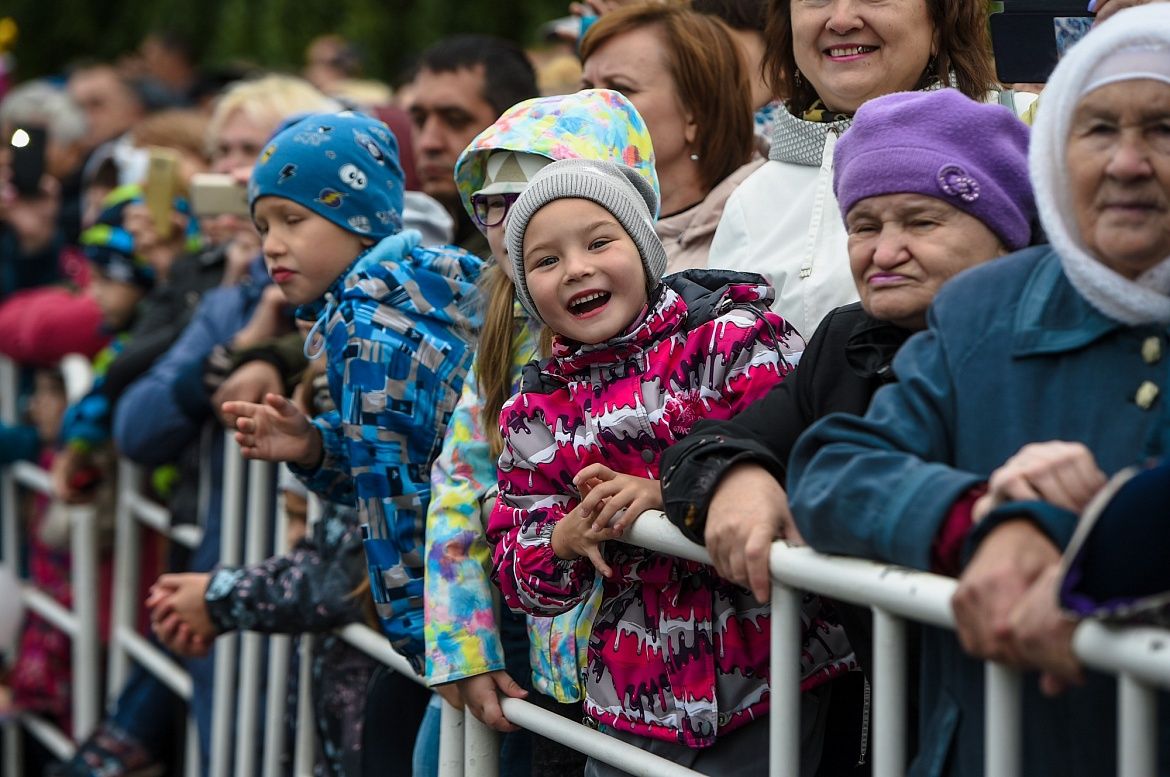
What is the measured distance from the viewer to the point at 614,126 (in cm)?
296

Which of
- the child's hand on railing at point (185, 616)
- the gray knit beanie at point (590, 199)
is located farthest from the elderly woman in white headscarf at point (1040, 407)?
the child's hand on railing at point (185, 616)

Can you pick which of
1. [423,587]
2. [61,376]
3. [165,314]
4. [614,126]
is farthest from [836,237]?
[61,376]

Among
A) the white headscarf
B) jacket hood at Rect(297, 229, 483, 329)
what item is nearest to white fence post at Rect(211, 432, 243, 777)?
jacket hood at Rect(297, 229, 483, 329)

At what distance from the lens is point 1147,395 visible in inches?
74.4

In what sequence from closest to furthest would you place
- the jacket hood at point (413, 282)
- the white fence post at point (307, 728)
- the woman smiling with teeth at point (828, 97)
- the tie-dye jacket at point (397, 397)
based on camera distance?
the woman smiling with teeth at point (828, 97) → the tie-dye jacket at point (397, 397) → the jacket hood at point (413, 282) → the white fence post at point (307, 728)

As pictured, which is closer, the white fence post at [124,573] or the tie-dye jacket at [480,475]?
the tie-dye jacket at [480,475]

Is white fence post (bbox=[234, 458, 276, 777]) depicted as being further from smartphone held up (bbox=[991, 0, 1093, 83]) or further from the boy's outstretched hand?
smartphone held up (bbox=[991, 0, 1093, 83])

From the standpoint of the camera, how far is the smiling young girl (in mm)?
2482

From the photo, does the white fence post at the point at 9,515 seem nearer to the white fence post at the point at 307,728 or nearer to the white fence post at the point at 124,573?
the white fence post at the point at 124,573

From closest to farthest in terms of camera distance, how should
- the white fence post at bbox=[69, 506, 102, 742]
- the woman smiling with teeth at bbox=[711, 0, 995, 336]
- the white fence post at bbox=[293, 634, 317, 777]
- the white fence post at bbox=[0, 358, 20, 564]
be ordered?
the woman smiling with teeth at bbox=[711, 0, 995, 336] → the white fence post at bbox=[293, 634, 317, 777] → the white fence post at bbox=[69, 506, 102, 742] → the white fence post at bbox=[0, 358, 20, 564]

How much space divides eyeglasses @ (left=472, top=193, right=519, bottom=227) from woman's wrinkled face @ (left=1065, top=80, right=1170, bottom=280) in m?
1.28

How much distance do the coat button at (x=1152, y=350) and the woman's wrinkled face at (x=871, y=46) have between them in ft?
3.47

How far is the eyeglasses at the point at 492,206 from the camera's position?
120 inches

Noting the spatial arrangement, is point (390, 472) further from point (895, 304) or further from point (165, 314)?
point (165, 314)
